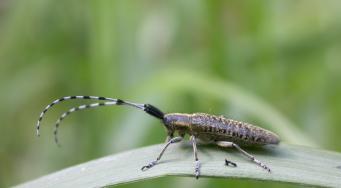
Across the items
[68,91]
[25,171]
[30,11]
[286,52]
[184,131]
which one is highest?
[30,11]

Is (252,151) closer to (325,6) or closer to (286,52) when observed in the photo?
(286,52)

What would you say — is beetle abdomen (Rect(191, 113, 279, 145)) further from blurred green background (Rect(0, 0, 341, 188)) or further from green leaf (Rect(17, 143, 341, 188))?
blurred green background (Rect(0, 0, 341, 188))

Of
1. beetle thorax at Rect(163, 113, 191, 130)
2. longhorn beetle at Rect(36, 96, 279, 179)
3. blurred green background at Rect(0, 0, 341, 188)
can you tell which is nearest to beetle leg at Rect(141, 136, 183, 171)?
longhorn beetle at Rect(36, 96, 279, 179)

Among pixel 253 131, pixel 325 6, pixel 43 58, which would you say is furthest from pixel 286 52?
pixel 43 58

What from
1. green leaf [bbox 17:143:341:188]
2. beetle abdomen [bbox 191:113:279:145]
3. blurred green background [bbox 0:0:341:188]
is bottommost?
green leaf [bbox 17:143:341:188]

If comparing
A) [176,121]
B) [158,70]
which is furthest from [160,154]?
[158,70]

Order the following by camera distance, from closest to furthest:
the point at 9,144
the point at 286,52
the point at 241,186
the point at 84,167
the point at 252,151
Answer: the point at 84,167 < the point at 252,151 < the point at 241,186 < the point at 286,52 < the point at 9,144

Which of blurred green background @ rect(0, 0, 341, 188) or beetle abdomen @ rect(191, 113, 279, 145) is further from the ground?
blurred green background @ rect(0, 0, 341, 188)

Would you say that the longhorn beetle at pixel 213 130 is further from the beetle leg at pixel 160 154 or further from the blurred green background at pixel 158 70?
the blurred green background at pixel 158 70
